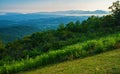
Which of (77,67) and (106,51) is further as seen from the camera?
(106,51)

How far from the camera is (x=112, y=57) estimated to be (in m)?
8.45

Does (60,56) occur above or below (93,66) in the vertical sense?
below

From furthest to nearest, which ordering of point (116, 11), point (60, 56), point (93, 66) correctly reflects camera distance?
1. point (116, 11)
2. point (60, 56)
3. point (93, 66)

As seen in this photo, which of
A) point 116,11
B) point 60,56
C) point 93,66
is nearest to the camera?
A: point 93,66

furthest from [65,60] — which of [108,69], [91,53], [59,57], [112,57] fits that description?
[108,69]

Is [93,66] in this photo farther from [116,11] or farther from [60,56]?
[116,11]

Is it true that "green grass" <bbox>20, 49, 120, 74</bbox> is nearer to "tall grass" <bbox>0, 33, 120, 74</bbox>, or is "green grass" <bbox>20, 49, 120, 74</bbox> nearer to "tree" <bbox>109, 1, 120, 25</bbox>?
"tall grass" <bbox>0, 33, 120, 74</bbox>

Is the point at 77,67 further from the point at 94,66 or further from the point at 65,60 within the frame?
the point at 65,60

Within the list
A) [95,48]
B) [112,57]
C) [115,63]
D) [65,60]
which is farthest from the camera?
[95,48]

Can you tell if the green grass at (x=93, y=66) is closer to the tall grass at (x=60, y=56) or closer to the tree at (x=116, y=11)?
the tall grass at (x=60, y=56)

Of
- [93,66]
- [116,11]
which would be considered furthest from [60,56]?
[116,11]

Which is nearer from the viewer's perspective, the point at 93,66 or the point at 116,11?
the point at 93,66

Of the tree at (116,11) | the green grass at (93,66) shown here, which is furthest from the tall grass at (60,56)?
the tree at (116,11)

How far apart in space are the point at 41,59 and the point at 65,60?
842mm
